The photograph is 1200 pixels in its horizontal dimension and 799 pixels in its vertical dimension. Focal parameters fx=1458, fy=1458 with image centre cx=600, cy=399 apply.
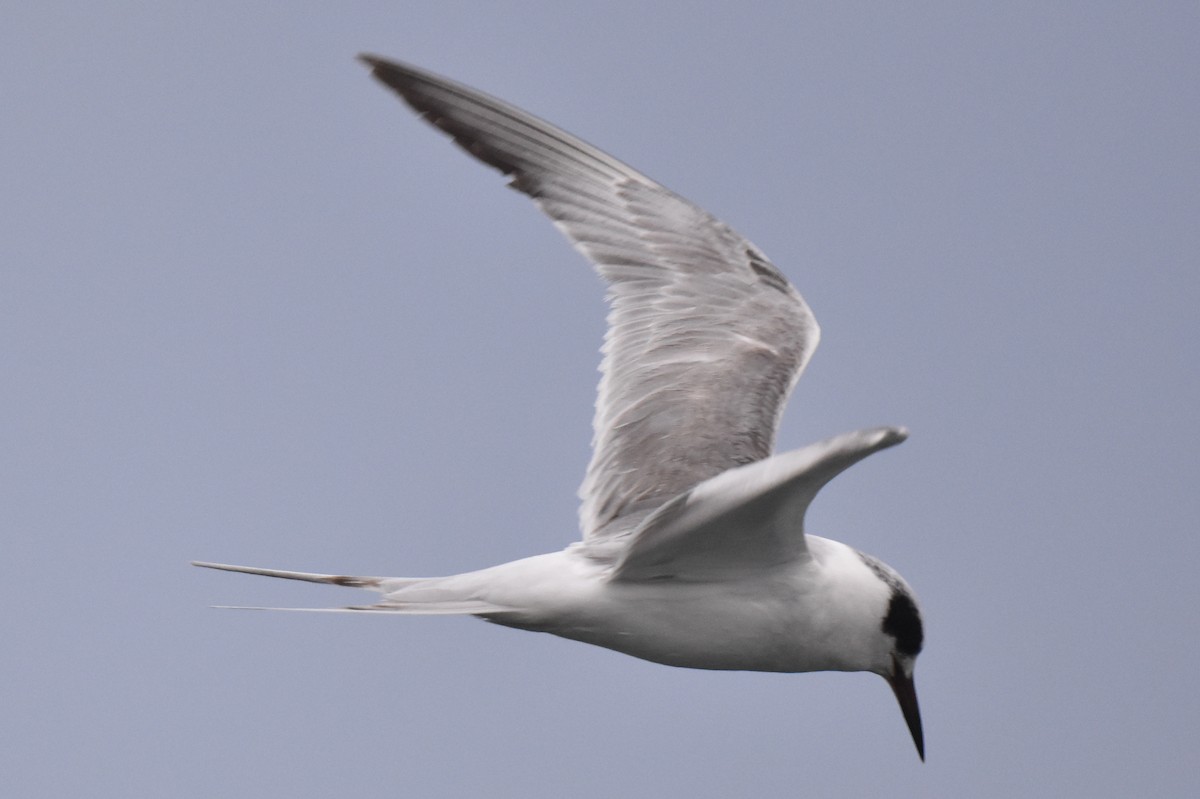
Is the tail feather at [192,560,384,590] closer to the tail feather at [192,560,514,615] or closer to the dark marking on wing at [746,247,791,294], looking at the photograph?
the tail feather at [192,560,514,615]

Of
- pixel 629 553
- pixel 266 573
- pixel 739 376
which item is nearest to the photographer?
pixel 629 553

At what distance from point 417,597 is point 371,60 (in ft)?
8.32

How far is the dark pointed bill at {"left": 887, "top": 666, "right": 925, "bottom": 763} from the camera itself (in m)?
5.32

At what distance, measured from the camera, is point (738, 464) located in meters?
5.65

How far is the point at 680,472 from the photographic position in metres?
5.65

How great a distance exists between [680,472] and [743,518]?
3.85ft

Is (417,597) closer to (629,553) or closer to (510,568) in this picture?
(510,568)

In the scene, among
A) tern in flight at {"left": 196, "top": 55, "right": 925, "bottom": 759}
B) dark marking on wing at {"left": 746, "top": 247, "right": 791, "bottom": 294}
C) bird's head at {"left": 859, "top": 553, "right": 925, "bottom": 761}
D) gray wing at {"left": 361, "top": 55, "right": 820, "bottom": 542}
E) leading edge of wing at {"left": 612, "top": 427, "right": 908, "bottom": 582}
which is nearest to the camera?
leading edge of wing at {"left": 612, "top": 427, "right": 908, "bottom": 582}

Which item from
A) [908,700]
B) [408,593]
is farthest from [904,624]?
[408,593]

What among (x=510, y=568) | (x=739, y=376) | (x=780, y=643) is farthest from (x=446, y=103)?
(x=780, y=643)

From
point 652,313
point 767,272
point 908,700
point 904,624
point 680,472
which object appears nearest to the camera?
point 904,624

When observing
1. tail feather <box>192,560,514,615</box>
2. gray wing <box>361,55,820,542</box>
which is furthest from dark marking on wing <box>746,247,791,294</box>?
tail feather <box>192,560,514,615</box>

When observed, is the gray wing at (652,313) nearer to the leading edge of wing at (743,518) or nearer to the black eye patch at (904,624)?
the leading edge of wing at (743,518)

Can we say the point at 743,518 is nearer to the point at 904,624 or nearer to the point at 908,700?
the point at 904,624
